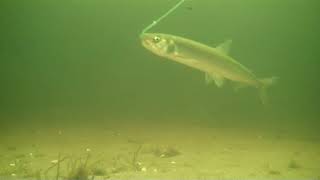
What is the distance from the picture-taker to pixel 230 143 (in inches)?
385

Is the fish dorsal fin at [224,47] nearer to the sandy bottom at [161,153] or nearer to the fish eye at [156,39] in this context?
the fish eye at [156,39]

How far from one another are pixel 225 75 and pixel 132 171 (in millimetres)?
1805

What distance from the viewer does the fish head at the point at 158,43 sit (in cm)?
513

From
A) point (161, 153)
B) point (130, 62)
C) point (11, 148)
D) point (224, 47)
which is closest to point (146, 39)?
point (224, 47)

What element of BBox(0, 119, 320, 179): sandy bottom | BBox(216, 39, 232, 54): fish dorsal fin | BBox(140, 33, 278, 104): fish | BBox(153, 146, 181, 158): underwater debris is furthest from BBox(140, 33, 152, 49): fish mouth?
BBox(153, 146, 181, 158): underwater debris

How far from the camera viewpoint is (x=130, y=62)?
25.7 m

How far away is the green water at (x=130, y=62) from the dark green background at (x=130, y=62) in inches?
2.3

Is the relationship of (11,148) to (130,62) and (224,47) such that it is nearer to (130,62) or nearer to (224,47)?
(224,47)

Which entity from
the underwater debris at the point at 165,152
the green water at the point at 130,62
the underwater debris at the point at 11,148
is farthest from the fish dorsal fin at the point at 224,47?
the green water at the point at 130,62

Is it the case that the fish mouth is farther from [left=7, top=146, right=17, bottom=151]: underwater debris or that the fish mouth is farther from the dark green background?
the dark green background

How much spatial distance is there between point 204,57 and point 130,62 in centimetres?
2024

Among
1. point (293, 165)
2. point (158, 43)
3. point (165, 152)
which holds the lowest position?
point (293, 165)

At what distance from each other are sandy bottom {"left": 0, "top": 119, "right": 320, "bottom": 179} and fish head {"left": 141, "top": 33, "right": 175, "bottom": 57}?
1.71 metres

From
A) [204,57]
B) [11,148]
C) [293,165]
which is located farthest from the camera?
[11,148]
